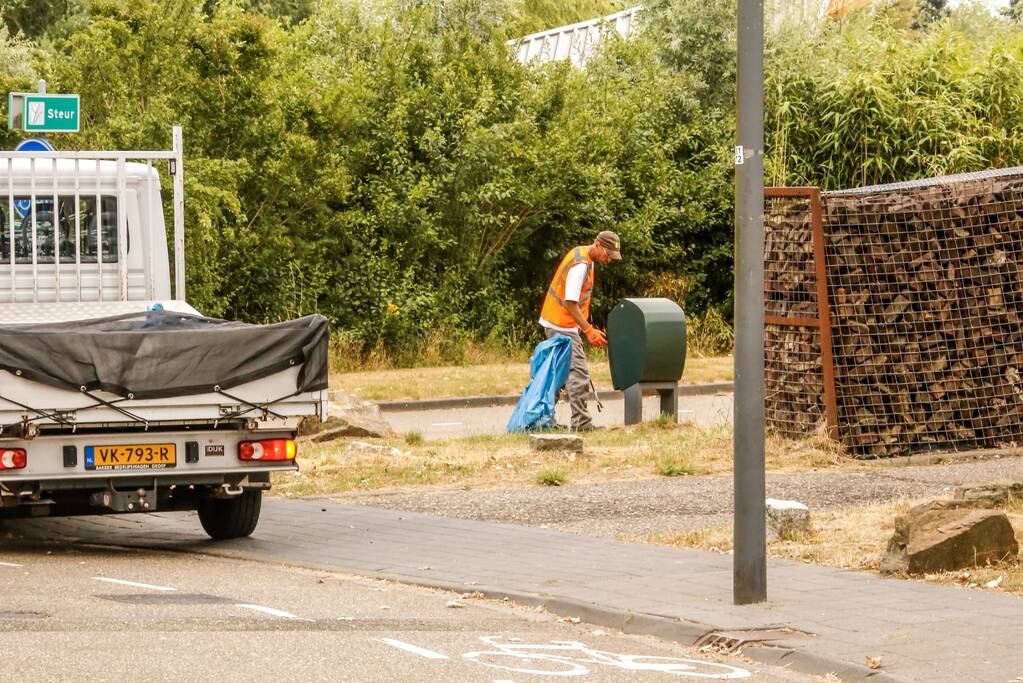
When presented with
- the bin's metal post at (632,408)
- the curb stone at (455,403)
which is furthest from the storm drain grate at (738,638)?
the curb stone at (455,403)

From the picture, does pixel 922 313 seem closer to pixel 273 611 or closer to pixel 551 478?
pixel 551 478

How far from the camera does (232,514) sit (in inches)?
447

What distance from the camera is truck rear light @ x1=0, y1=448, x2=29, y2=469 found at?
10.2 metres

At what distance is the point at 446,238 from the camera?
26906 millimetres

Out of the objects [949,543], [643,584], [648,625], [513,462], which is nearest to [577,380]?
[513,462]

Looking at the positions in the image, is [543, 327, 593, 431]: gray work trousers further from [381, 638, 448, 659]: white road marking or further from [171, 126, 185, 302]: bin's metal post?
[381, 638, 448, 659]: white road marking

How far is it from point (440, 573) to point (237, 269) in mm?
15374

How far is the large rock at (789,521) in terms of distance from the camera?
10609mm

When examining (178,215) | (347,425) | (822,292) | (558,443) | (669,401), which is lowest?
(558,443)

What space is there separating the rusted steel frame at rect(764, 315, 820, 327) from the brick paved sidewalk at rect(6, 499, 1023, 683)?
4.12m

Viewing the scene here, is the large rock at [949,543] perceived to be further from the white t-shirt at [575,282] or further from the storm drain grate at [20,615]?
the white t-shirt at [575,282]

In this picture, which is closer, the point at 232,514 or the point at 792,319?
the point at 232,514

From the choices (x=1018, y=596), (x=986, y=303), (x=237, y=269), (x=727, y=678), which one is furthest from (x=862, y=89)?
(x=727, y=678)

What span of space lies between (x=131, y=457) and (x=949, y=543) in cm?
488
